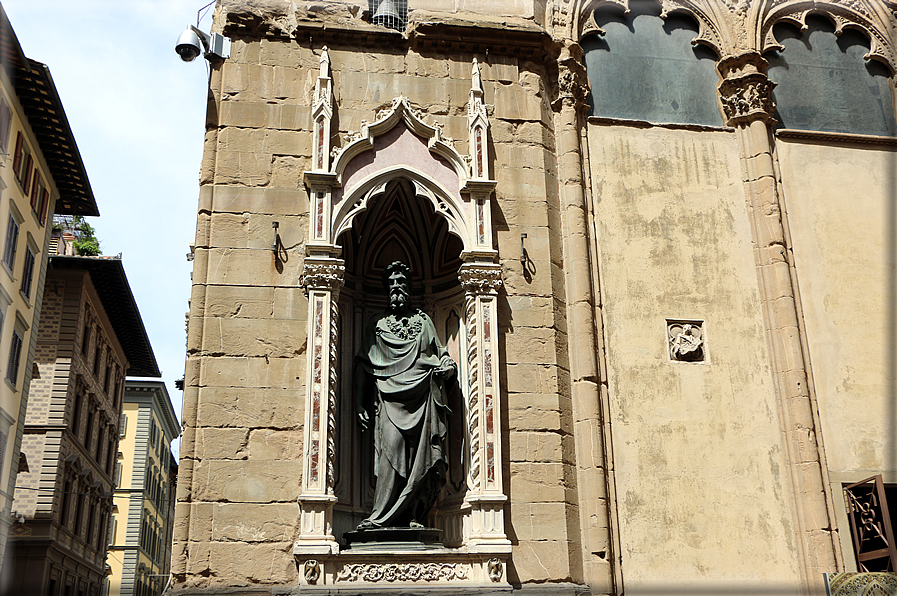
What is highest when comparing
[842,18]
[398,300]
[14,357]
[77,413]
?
[842,18]

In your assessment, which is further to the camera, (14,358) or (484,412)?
(14,358)

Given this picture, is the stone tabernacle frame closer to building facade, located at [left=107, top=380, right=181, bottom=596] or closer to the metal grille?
the metal grille

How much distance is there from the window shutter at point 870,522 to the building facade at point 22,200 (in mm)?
22284

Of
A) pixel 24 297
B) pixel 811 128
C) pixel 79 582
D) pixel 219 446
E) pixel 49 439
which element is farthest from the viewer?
pixel 79 582

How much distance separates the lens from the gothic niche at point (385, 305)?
1032 centimetres

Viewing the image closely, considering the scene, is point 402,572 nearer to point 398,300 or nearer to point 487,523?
point 487,523

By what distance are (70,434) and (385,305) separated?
25.7 m

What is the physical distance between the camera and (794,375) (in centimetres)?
1103

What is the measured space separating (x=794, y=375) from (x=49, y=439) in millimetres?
27569

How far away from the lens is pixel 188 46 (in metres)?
10.9

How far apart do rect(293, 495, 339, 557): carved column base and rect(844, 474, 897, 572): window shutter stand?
5874mm

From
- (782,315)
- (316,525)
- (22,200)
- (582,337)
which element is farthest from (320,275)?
(22,200)

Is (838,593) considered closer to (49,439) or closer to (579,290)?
(579,290)

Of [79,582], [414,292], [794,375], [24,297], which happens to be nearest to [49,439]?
[24,297]
